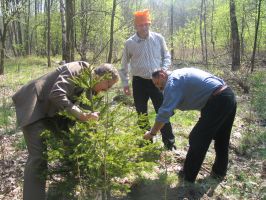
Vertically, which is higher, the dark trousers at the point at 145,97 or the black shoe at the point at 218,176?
the dark trousers at the point at 145,97

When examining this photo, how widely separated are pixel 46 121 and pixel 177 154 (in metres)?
2.72

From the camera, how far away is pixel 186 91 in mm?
4609

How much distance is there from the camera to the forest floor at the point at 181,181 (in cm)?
486

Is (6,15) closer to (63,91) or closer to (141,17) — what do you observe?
(141,17)


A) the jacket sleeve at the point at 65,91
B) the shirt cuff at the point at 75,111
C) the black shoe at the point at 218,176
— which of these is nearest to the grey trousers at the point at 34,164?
the jacket sleeve at the point at 65,91

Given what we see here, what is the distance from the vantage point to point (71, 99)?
→ 4.04 meters

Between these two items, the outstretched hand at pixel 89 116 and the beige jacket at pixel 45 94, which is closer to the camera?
the outstretched hand at pixel 89 116

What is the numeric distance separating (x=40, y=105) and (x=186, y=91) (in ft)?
5.95

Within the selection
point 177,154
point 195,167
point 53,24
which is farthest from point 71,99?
point 53,24

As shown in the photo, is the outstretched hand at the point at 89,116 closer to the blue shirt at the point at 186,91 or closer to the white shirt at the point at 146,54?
the blue shirt at the point at 186,91

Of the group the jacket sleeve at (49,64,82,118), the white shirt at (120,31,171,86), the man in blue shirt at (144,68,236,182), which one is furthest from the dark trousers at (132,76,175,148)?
the jacket sleeve at (49,64,82,118)

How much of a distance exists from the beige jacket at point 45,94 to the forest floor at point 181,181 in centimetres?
127

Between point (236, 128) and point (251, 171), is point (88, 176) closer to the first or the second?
point (251, 171)

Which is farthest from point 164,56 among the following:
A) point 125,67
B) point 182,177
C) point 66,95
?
point 66,95
